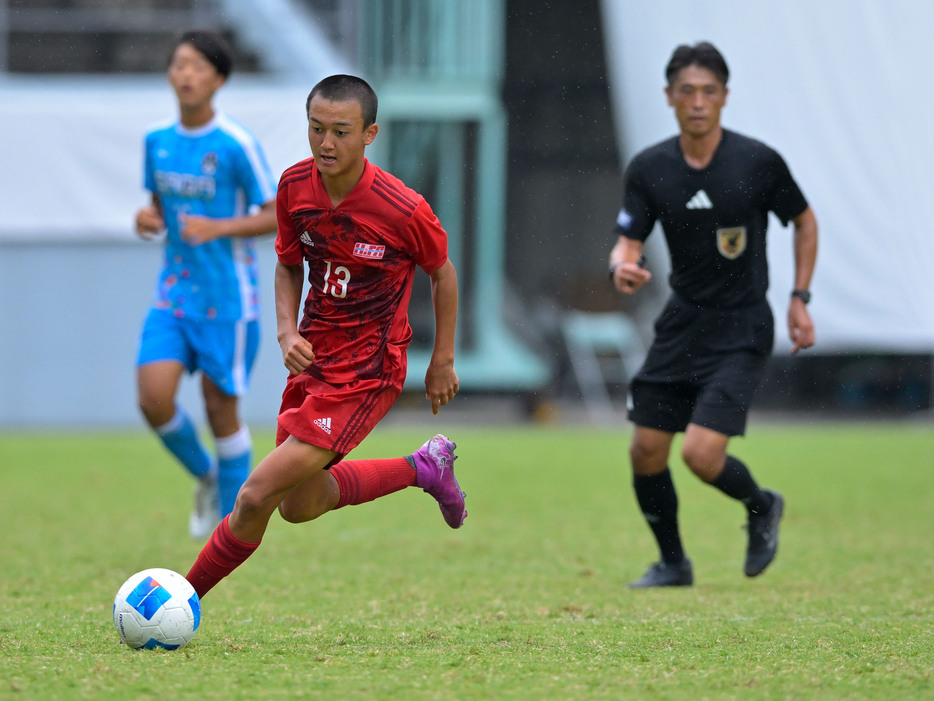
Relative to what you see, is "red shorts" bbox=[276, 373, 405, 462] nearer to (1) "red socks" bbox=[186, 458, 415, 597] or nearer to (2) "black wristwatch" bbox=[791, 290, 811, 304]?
(1) "red socks" bbox=[186, 458, 415, 597]

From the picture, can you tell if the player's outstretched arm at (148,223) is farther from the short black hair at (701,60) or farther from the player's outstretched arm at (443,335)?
the short black hair at (701,60)

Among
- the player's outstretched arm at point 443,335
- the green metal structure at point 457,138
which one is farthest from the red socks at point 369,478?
the green metal structure at point 457,138

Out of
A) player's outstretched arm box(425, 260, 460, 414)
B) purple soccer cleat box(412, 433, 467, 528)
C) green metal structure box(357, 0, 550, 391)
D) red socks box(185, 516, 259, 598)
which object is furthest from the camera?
green metal structure box(357, 0, 550, 391)

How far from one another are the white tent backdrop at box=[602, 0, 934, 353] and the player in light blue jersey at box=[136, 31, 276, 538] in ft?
28.5

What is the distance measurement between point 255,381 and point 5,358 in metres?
3.04

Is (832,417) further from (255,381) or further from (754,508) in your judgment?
(754,508)

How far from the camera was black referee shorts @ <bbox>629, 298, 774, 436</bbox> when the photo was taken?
530 centimetres

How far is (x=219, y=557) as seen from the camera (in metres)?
4.18

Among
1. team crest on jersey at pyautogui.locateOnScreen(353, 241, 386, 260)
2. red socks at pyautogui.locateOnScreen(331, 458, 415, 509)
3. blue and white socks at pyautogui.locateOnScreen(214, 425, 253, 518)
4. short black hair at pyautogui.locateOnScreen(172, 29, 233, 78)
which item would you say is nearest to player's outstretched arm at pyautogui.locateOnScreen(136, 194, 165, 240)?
short black hair at pyautogui.locateOnScreen(172, 29, 233, 78)

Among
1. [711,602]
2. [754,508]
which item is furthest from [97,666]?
[754,508]

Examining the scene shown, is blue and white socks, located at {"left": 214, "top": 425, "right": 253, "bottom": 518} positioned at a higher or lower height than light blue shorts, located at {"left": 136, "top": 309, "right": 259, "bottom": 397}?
lower

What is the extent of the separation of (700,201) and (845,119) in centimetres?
984

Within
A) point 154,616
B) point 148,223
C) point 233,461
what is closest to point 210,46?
point 148,223

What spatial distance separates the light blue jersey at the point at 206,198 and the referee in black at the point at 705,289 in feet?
6.45
